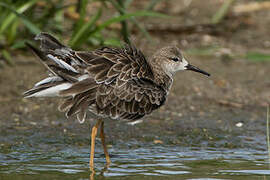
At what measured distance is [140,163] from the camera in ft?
22.5

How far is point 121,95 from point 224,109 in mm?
2893

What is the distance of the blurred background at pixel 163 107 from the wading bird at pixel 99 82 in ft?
1.88

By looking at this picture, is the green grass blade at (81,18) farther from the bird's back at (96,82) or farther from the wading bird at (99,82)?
the bird's back at (96,82)

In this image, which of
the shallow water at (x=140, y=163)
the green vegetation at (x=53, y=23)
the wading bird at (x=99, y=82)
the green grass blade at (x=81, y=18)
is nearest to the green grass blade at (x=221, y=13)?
the green vegetation at (x=53, y=23)

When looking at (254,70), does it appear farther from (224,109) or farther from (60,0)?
(60,0)

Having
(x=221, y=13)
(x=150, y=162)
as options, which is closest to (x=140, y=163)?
(x=150, y=162)

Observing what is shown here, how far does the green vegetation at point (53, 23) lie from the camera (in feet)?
28.1

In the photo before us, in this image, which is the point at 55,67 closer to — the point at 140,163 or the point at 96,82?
the point at 96,82

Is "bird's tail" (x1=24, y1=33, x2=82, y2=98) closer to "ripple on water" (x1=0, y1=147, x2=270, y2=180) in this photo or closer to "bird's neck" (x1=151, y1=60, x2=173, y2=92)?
"ripple on water" (x1=0, y1=147, x2=270, y2=180)

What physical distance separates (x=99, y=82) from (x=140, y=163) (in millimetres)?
1075

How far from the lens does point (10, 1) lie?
9148 millimetres

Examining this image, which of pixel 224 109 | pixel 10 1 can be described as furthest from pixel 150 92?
pixel 10 1

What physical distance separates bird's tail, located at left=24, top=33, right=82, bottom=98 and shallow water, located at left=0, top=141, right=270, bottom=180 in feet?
2.69

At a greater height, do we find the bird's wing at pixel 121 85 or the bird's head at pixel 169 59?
the bird's head at pixel 169 59
